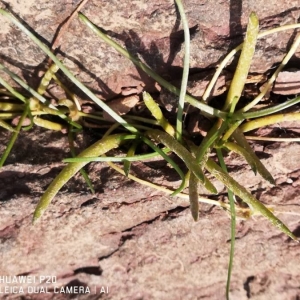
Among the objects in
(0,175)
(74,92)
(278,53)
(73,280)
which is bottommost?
(73,280)

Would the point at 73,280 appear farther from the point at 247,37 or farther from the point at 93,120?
the point at 247,37

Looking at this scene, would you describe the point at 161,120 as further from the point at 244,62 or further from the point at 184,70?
the point at 244,62

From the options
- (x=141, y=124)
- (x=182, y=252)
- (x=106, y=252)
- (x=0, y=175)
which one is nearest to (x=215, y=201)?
(x=182, y=252)

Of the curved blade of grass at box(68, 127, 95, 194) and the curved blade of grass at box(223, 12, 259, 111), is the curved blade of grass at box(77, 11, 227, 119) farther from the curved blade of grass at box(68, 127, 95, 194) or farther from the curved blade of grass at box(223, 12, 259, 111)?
the curved blade of grass at box(68, 127, 95, 194)

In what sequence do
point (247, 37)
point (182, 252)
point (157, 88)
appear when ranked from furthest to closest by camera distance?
point (182, 252), point (157, 88), point (247, 37)

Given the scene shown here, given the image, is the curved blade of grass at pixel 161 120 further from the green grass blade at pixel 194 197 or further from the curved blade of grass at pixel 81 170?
the curved blade of grass at pixel 81 170

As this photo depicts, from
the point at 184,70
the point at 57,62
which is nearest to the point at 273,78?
the point at 184,70

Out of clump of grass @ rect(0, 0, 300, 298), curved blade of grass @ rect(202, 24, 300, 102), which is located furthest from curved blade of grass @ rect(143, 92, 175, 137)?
curved blade of grass @ rect(202, 24, 300, 102)

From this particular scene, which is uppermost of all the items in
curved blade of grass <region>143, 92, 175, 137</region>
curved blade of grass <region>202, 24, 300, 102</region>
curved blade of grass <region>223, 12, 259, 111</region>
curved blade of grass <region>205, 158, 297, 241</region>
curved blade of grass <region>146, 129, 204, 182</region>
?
curved blade of grass <region>202, 24, 300, 102</region>
